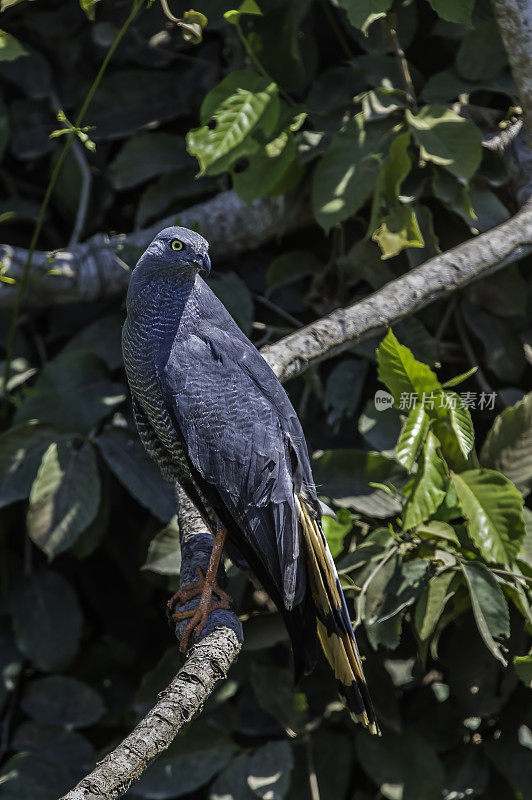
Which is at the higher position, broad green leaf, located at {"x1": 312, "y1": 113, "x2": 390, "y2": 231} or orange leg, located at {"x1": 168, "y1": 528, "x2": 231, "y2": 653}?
broad green leaf, located at {"x1": 312, "y1": 113, "x2": 390, "y2": 231}

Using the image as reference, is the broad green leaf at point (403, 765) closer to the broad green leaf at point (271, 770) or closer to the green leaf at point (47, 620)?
the broad green leaf at point (271, 770)

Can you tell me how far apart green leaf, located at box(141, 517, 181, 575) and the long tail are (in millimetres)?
516

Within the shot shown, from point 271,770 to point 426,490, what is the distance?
86cm

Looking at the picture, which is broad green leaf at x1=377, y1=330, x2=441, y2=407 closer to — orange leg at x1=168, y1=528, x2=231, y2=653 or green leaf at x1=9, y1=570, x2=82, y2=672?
orange leg at x1=168, y1=528, x2=231, y2=653

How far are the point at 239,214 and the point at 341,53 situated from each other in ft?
2.00

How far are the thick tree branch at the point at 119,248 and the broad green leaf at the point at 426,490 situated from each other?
1.01 metres

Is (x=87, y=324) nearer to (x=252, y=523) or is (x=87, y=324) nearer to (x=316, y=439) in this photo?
(x=316, y=439)

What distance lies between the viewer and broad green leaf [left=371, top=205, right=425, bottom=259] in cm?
217

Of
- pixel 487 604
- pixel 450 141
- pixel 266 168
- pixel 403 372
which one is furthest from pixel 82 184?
pixel 487 604

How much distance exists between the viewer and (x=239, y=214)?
2.58 metres

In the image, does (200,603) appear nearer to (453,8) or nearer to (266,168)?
(266,168)

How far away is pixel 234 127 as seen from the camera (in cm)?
216

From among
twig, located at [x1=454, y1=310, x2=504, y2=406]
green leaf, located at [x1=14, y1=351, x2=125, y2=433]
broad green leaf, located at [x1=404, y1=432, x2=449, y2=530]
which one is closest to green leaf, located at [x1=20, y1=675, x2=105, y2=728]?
green leaf, located at [x1=14, y1=351, x2=125, y2=433]

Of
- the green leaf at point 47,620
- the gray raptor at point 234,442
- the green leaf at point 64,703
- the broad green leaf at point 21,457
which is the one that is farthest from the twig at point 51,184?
the green leaf at point 64,703
